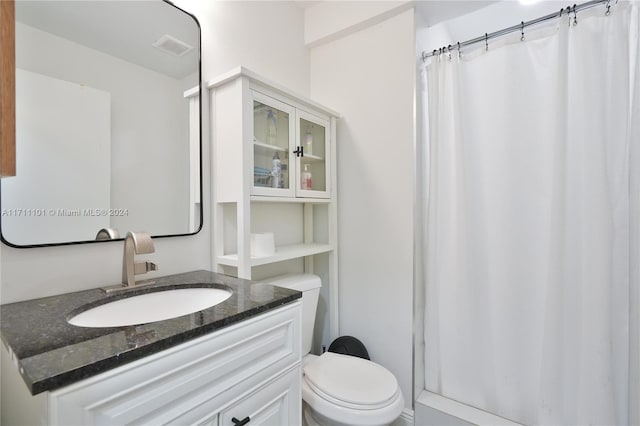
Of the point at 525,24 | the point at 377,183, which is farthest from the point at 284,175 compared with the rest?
the point at 525,24

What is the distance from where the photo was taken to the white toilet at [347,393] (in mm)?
1117

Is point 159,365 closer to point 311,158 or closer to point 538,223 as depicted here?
point 311,158

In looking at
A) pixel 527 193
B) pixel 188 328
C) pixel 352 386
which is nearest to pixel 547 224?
pixel 527 193

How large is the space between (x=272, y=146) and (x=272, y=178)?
16 centimetres

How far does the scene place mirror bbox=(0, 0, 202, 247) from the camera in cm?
88

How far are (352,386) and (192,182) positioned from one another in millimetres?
1058

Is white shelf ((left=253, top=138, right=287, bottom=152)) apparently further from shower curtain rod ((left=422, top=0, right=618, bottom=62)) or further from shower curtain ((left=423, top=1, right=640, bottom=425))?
shower curtain rod ((left=422, top=0, right=618, bottom=62))

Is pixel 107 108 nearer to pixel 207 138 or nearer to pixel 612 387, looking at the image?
pixel 207 138

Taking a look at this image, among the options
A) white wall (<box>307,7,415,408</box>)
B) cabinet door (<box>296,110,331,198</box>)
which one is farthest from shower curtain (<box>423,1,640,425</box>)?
cabinet door (<box>296,110,331,198</box>)

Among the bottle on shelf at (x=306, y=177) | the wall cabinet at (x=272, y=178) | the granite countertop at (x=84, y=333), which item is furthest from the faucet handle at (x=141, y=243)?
the bottle on shelf at (x=306, y=177)

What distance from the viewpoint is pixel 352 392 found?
1.19 m

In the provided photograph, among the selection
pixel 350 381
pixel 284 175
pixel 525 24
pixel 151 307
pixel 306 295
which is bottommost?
pixel 350 381

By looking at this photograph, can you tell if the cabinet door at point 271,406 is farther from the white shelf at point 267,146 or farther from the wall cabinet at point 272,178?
the white shelf at point 267,146

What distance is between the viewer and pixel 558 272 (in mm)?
1282
